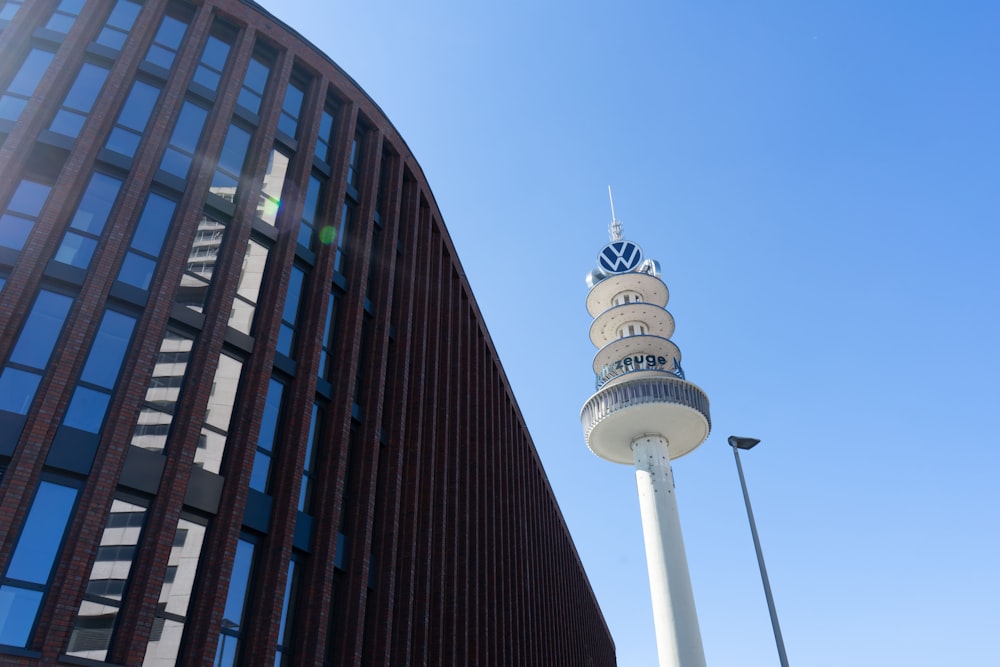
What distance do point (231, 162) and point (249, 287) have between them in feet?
13.0

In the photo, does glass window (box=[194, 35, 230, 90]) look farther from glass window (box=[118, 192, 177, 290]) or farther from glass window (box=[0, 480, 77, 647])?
glass window (box=[0, 480, 77, 647])

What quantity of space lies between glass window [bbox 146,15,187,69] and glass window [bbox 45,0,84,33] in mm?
2002

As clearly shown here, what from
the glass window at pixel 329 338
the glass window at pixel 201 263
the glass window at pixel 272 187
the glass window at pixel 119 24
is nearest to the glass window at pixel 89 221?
the glass window at pixel 201 263

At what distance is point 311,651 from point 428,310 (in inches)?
→ 614

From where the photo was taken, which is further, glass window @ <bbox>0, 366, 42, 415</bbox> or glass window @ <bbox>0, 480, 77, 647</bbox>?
glass window @ <bbox>0, 366, 42, 415</bbox>

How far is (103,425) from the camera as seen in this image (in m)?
15.3

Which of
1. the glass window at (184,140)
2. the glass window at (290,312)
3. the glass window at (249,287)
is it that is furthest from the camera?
the glass window at (290,312)

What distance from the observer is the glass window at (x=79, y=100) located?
18444 millimetres

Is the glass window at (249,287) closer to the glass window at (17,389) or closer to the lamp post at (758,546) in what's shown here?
the glass window at (17,389)

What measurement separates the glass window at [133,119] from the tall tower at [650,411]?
139 ft

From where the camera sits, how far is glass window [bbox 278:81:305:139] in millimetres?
→ 23891

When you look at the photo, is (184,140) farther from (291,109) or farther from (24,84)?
(291,109)

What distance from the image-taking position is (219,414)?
57.9 feet

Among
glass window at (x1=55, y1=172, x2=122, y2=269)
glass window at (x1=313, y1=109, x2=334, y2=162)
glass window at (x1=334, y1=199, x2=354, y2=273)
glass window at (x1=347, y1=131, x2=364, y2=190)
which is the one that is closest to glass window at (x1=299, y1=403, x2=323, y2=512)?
glass window at (x1=334, y1=199, x2=354, y2=273)
